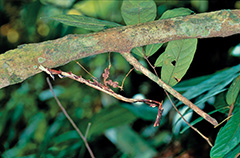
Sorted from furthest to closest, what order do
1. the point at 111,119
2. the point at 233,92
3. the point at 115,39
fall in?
1. the point at 111,119
2. the point at 233,92
3. the point at 115,39

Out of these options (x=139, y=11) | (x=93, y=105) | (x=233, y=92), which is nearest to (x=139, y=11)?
(x=139, y=11)

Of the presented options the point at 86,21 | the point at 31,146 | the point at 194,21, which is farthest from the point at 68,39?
the point at 31,146

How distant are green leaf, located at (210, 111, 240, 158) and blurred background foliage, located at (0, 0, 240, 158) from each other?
44cm

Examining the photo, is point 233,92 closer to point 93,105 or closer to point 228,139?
point 228,139

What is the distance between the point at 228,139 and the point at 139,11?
269 mm

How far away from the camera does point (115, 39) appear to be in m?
0.40

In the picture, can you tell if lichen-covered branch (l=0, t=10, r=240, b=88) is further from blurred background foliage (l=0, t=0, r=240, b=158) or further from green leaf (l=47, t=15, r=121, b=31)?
blurred background foliage (l=0, t=0, r=240, b=158)

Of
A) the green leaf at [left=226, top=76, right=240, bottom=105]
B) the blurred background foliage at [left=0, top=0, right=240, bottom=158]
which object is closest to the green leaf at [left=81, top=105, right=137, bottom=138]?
the blurred background foliage at [left=0, top=0, right=240, bottom=158]

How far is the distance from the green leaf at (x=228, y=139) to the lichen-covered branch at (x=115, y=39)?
0.52ft

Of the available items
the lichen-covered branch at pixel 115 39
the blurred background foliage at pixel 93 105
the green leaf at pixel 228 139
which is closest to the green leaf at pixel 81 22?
the lichen-covered branch at pixel 115 39

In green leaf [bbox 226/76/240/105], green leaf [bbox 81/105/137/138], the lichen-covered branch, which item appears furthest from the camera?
green leaf [bbox 81/105/137/138]

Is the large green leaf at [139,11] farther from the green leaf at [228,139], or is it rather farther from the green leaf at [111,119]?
the green leaf at [111,119]

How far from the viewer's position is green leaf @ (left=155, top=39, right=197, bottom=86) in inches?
18.0

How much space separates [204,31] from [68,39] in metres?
0.21
